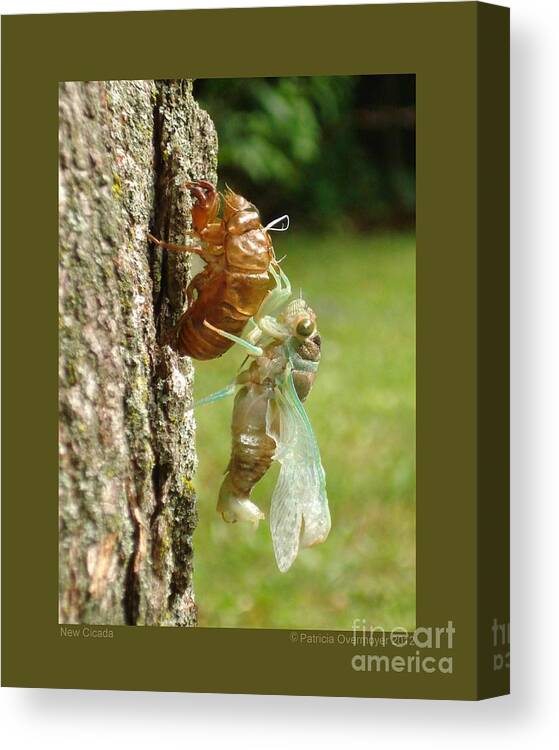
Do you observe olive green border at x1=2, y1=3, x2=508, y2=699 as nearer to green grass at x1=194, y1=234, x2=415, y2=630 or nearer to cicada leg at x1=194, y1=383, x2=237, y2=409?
cicada leg at x1=194, y1=383, x2=237, y2=409

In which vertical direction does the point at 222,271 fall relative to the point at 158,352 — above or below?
above

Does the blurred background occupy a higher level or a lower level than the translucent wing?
higher

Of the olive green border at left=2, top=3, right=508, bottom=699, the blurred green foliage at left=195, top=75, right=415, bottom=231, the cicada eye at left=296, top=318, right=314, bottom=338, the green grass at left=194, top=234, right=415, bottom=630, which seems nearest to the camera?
the olive green border at left=2, top=3, right=508, bottom=699

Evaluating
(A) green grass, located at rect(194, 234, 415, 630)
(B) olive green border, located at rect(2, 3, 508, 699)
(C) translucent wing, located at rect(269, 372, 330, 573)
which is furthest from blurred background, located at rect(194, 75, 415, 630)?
(C) translucent wing, located at rect(269, 372, 330, 573)

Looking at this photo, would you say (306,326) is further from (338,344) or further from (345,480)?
(338,344)

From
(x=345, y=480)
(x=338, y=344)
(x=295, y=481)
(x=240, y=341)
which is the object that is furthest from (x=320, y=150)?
(x=240, y=341)

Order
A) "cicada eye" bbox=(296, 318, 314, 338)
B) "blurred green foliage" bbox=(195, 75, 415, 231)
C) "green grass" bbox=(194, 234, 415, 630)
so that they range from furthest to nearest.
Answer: "blurred green foliage" bbox=(195, 75, 415, 231)
"green grass" bbox=(194, 234, 415, 630)
"cicada eye" bbox=(296, 318, 314, 338)
